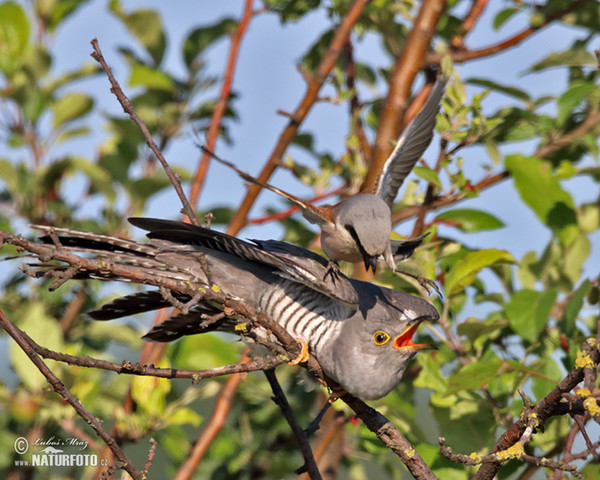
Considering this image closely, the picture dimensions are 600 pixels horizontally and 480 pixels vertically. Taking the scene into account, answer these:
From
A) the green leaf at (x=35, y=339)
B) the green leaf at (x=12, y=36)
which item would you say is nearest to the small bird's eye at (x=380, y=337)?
the green leaf at (x=35, y=339)

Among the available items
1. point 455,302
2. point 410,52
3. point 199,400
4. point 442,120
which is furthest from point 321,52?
point 199,400

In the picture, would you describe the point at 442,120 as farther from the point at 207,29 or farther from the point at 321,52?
the point at 207,29

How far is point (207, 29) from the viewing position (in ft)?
13.6

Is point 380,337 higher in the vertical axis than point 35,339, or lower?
lower

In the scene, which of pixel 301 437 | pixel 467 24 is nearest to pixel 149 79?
pixel 467 24

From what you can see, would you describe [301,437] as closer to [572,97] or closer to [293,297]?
[293,297]

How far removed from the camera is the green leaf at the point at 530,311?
8.62ft

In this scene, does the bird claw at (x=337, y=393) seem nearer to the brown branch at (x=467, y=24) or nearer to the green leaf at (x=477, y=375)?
the green leaf at (x=477, y=375)

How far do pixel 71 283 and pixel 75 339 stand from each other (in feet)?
1.16

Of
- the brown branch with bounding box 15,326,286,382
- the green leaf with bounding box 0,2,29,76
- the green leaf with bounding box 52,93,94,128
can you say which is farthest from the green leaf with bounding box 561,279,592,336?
the green leaf with bounding box 0,2,29,76

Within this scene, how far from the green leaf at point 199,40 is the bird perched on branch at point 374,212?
185 centimetres

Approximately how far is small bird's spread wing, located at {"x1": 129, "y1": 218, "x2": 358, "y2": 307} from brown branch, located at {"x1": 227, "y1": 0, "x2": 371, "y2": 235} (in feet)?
2.55

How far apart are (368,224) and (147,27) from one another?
2.61m

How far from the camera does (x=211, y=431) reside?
293 cm
